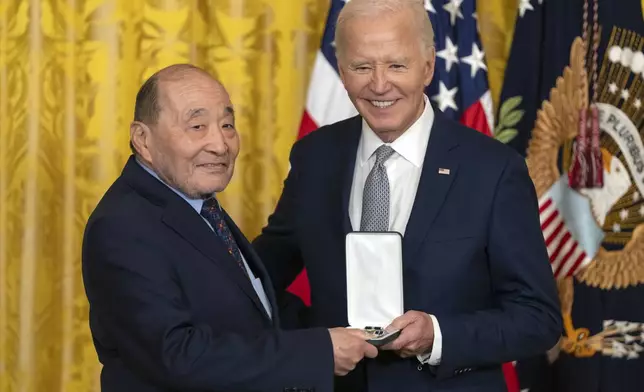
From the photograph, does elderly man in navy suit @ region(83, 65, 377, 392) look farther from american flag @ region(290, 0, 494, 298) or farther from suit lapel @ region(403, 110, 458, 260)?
american flag @ region(290, 0, 494, 298)

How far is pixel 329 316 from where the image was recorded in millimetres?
2342

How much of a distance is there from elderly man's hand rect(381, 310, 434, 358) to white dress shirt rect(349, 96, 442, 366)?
0.24 m

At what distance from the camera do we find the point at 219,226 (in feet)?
7.11

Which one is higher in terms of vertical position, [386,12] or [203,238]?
[386,12]

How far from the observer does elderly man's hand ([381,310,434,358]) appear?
203cm

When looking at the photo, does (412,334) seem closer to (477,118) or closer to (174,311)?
(174,311)

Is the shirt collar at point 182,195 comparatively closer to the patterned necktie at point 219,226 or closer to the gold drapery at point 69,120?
the patterned necktie at point 219,226

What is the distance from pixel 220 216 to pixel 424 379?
0.62 metres

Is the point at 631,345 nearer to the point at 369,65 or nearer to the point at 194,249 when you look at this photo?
the point at 369,65

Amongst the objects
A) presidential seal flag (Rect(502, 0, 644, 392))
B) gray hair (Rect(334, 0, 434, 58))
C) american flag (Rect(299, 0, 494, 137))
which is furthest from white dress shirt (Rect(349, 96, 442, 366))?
presidential seal flag (Rect(502, 0, 644, 392))

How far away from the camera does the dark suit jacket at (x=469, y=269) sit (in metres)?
2.16

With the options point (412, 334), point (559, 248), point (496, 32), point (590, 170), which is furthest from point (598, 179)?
point (412, 334)

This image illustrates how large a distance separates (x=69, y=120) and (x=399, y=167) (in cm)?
175

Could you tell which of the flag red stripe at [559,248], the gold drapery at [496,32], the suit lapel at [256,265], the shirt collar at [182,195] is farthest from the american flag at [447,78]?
the shirt collar at [182,195]
